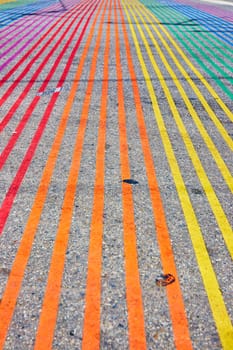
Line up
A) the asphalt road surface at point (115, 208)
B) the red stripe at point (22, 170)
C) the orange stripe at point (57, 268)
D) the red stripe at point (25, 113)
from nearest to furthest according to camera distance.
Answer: the orange stripe at point (57, 268)
the asphalt road surface at point (115, 208)
the red stripe at point (22, 170)
the red stripe at point (25, 113)

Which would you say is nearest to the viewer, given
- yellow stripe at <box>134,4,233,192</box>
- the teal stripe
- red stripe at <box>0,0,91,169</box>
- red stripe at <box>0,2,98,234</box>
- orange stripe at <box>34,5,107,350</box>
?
orange stripe at <box>34,5,107,350</box>

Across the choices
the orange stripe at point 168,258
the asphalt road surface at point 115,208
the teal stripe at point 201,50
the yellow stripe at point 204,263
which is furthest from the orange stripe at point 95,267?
the teal stripe at point 201,50

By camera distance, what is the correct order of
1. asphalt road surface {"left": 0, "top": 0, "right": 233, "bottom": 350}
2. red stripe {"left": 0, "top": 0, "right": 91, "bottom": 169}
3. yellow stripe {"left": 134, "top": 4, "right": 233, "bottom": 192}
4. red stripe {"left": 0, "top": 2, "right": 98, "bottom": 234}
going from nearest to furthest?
asphalt road surface {"left": 0, "top": 0, "right": 233, "bottom": 350} → red stripe {"left": 0, "top": 2, "right": 98, "bottom": 234} → yellow stripe {"left": 134, "top": 4, "right": 233, "bottom": 192} → red stripe {"left": 0, "top": 0, "right": 91, "bottom": 169}

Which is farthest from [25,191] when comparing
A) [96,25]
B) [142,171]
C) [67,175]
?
[96,25]

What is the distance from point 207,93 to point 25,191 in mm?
5891

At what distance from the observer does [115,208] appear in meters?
5.27

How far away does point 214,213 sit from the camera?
5227mm

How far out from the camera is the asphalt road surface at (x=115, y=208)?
366 cm

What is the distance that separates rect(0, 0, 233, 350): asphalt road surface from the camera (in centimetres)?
366

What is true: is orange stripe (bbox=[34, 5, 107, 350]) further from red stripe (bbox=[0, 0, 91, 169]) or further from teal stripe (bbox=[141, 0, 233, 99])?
teal stripe (bbox=[141, 0, 233, 99])

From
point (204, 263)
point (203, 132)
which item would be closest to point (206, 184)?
point (204, 263)

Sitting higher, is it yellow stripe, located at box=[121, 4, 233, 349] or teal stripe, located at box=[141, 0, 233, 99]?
yellow stripe, located at box=[121, 4, 233, 349]

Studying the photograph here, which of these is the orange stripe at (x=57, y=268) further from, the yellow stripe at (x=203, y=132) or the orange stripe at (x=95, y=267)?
the yellow stripe at (x=203, y=132)

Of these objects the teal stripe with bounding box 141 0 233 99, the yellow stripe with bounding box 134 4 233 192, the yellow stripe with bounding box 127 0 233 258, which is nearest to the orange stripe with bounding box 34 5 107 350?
the yellow stripe with bounding box 127 0 233 258
